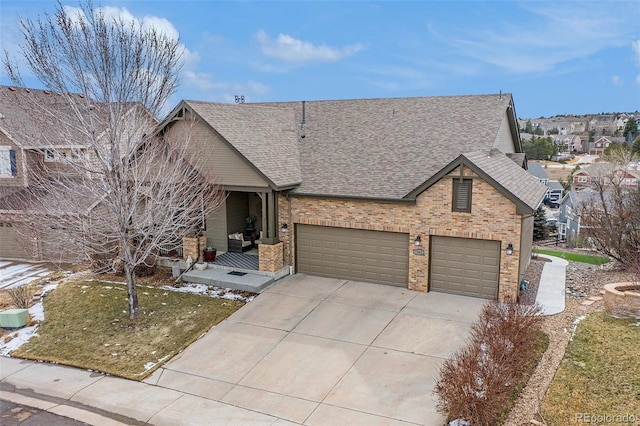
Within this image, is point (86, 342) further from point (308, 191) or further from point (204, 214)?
point (308, 191)

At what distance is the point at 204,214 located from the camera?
630 inches

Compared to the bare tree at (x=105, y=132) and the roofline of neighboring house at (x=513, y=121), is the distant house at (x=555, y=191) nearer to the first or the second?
the roofline of neighboring house at (x=513, y=121)

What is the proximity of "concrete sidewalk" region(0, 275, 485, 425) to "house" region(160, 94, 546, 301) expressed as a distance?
165cm

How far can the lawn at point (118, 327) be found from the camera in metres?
11.4

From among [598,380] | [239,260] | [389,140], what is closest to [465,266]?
[598,380]

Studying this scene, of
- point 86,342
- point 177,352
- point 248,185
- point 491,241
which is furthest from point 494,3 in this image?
point 86,342

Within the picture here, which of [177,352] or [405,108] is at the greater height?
[405,108]

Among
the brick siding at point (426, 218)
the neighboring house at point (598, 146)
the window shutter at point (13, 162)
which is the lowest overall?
the brick siding at point (426, 218)

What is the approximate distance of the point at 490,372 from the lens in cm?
791

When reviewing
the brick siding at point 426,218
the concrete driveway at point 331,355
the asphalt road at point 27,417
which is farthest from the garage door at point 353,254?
the asphalt road at point 27,417

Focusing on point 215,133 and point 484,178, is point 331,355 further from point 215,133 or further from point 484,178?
point 215,133

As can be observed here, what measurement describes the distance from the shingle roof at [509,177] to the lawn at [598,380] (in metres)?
4.06

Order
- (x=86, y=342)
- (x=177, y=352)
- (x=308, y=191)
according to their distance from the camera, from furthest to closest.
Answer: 1. (x=308, y=191)
2. (x=86, y=342)
3. (x=177, y=352)

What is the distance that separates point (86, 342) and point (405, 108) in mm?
14628
